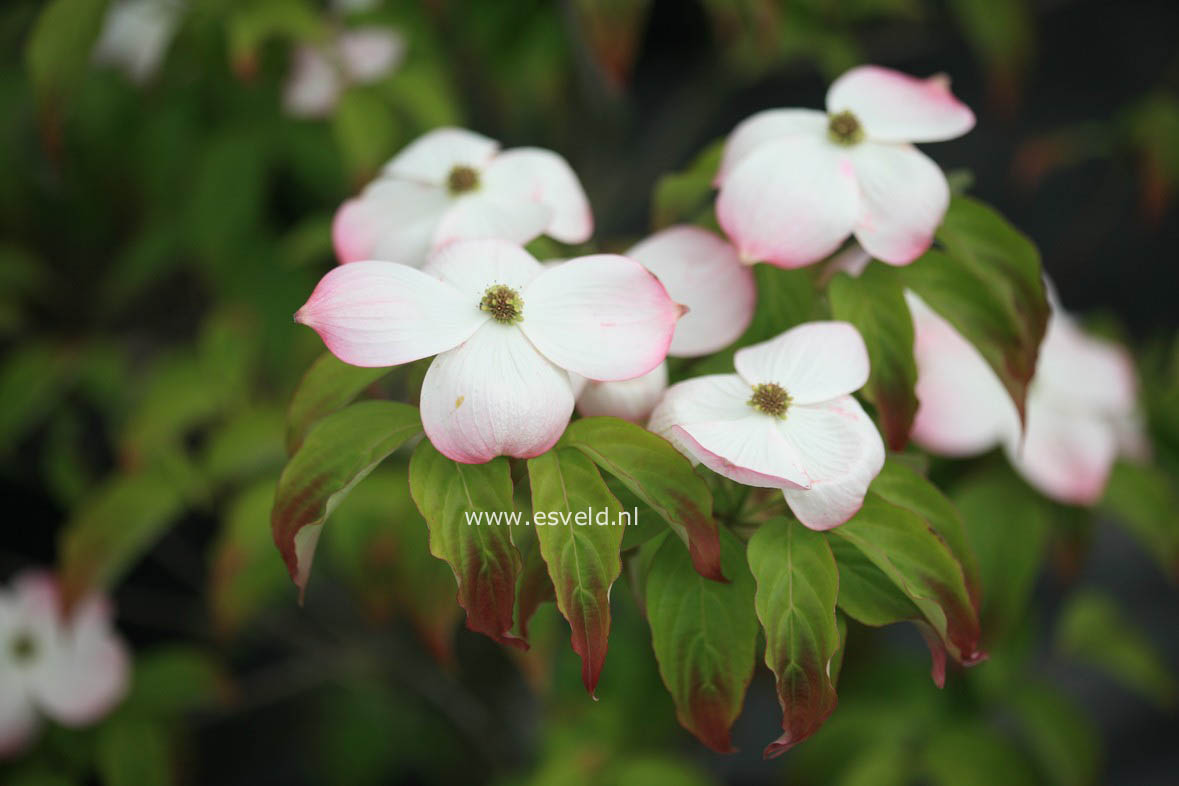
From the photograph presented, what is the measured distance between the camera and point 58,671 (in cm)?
69

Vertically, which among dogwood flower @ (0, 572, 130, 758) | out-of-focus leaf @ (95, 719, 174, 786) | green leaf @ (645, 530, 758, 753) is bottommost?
out-of-focus leaf @ (95, 719, 174, 786)

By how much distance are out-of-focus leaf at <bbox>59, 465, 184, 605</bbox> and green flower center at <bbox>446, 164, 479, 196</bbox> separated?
0.38 m

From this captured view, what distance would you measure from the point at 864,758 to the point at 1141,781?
81 centimetres

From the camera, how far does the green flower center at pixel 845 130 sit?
37 cm

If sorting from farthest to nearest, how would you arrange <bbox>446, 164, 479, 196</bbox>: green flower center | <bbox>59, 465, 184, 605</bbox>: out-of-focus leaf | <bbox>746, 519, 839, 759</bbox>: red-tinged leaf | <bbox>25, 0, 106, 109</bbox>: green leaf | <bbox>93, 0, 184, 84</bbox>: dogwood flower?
1. <bbox>93, 0, 184, 84</bbox>: dogwood flower
2. <bbox>59, 465, 184, 605</bbox>: out-of-focus leaf
3. <bbox>25, 0, 106, 109</bbox>: green leaf
4. <bbox>446, 164, 479, 196</bbox>: green flower center
5. <bbox>746, 519, 839, 759</bbox>: red-tinged leaf

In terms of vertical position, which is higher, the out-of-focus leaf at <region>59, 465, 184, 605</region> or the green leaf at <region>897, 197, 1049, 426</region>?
the green leaf at <region>897, 197, 1049, 426</region>

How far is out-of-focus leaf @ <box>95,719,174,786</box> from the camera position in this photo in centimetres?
71

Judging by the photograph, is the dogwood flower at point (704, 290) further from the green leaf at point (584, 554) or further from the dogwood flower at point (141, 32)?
the dogwood flower at point (141, 32)

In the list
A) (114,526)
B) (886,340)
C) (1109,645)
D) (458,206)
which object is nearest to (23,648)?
(114,526)

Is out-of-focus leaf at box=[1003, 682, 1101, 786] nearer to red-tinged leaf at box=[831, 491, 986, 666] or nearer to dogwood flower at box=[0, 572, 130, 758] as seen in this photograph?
red-tinged leaf at box=[831, 491, 986, 666]

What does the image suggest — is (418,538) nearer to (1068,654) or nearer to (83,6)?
(83,6)

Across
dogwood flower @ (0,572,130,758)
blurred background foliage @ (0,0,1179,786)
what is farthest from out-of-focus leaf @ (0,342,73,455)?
dogwood flower @ (0,572,130,758)

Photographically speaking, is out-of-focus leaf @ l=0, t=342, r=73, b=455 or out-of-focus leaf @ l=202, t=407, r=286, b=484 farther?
out-of-focus leaf @ l=0, t=342, r=73, b=455

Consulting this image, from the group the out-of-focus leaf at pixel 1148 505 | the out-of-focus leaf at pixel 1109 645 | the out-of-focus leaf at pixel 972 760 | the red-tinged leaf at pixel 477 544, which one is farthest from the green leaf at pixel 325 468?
the out-of-focus leaf at pixel 1109 645
